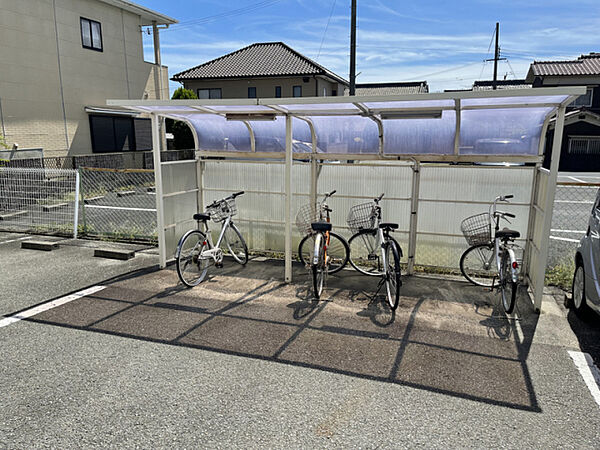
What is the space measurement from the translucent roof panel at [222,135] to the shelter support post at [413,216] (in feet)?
8.18

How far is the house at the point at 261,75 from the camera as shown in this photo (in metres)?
26.0

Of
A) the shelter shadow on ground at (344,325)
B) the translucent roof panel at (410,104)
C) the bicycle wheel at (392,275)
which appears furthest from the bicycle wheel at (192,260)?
the translucent roof panel at (410,104)

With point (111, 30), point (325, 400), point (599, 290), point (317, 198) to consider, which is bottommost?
point (325, 400)

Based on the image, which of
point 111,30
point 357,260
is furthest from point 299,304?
point 111,30

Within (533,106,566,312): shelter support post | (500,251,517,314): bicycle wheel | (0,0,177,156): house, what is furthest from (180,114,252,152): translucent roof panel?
(0,0,177,156): house

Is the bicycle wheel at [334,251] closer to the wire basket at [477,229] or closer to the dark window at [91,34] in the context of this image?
the wire basket at [477,229]

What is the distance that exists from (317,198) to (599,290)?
11.8ft

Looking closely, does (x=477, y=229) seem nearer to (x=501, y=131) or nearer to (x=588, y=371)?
(x=501, y=131)

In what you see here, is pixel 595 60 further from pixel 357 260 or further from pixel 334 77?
pixel 357 260

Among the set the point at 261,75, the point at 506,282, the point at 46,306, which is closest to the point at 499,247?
the point at 506,282

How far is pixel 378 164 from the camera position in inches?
236

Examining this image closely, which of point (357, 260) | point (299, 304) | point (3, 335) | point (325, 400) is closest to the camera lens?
point (325, 400)

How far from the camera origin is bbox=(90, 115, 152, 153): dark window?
15578 millimetres

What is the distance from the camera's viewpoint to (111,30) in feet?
52.2
